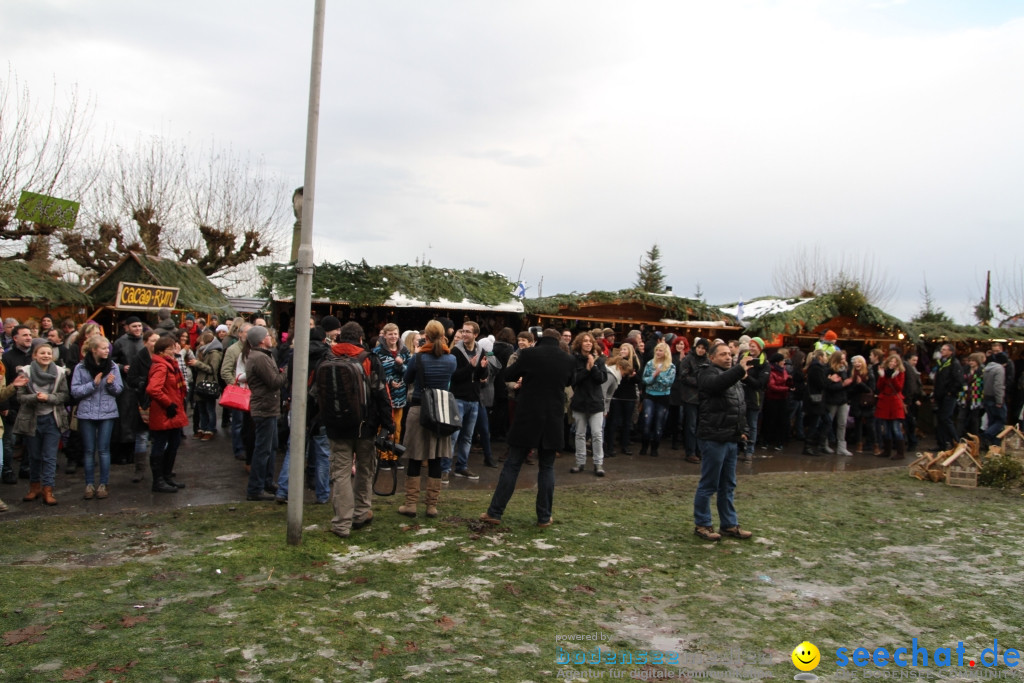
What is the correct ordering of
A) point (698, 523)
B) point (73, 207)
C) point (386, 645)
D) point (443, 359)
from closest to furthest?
point (386, 645) < point (698, 523) < point (443, 359) < point (73, 207)

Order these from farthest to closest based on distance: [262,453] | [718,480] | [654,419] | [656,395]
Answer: [654,419], [656,395], [262,453], [718,480]

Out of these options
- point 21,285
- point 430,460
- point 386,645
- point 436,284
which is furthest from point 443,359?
→ point 21,285

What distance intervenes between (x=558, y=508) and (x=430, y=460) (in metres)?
1.61

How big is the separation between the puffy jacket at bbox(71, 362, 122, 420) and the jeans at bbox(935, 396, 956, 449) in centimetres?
1345

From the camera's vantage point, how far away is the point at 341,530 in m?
6.33

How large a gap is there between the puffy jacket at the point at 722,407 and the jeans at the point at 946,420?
872cm

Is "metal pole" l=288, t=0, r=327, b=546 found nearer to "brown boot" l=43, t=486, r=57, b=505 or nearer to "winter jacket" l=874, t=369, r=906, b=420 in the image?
"brown boot" l=43, t=486, r=57, b=505

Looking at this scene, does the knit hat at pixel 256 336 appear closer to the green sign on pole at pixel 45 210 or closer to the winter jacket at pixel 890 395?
the winter jacket at pixel 890 395

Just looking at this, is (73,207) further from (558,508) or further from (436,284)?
(558,508)

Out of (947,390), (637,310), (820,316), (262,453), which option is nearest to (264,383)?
(262,453)

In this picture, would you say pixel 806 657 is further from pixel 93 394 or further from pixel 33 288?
pixel 33 288

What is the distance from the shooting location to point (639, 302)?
1645 cm

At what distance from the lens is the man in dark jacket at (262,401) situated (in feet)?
24.6

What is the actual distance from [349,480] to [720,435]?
134 inches
